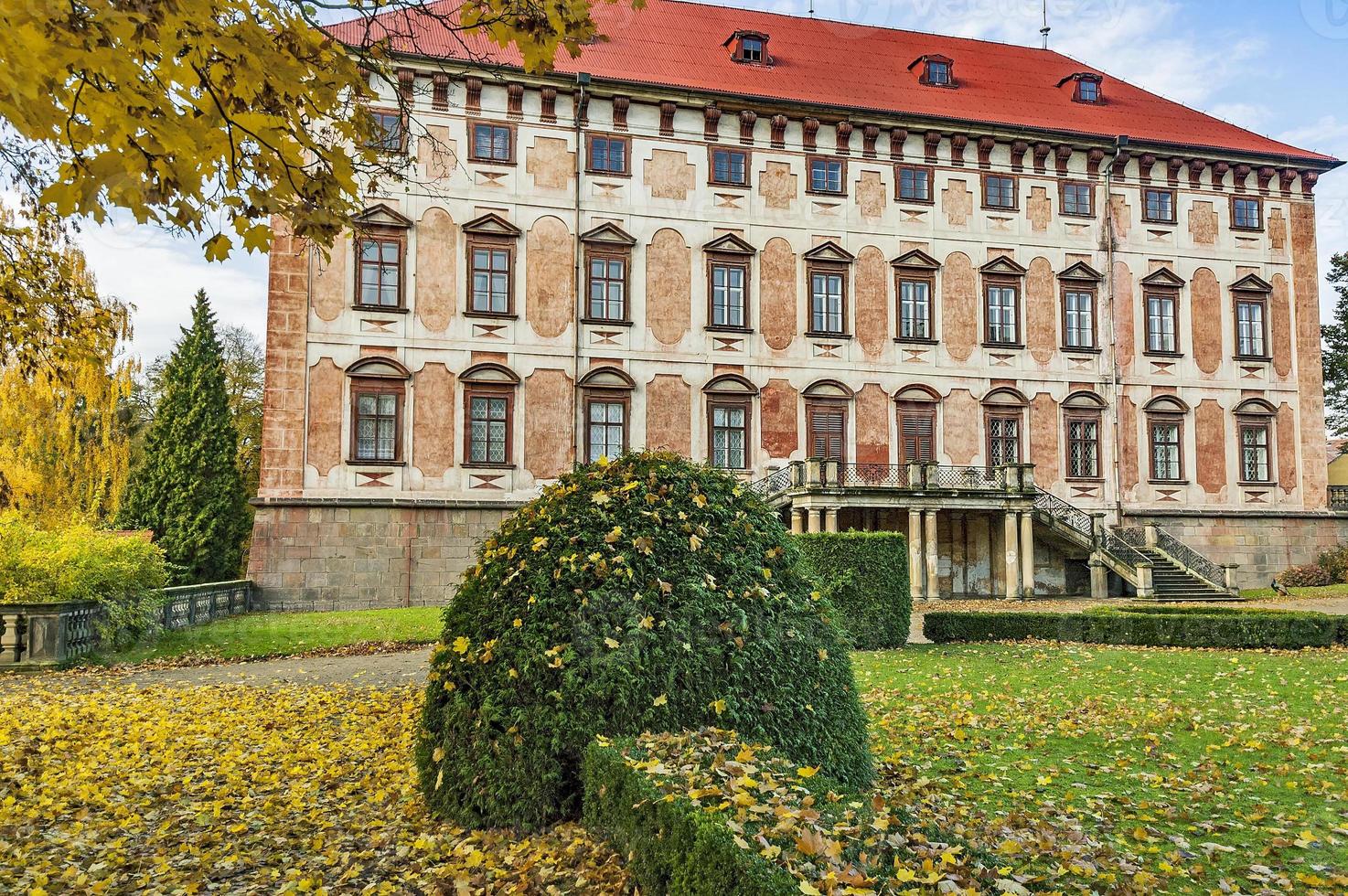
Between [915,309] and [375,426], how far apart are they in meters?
16.1

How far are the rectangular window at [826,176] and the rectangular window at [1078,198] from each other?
7.48 meters

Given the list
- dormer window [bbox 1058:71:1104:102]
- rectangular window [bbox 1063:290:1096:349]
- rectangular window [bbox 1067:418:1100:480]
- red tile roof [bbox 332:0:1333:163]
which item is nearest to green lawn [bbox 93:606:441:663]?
red tile roof [bbox 332:0:1333:163]

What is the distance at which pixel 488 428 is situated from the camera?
2603cm

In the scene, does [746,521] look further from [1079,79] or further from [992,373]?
[1079,79]

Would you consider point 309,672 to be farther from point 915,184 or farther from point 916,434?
point 915,184

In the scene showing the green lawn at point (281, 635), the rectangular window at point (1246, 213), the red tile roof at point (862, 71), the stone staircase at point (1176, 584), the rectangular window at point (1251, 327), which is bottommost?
the green lawn at point (281, 635)

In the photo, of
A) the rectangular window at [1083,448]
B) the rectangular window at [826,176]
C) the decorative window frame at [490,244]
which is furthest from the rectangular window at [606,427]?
the rectangular window at [1083,448]

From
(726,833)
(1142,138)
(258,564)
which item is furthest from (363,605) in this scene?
(1142,138)

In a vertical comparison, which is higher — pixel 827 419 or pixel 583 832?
pixel 827 419

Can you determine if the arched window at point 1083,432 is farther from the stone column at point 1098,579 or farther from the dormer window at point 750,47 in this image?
the dormer window at point 750,47

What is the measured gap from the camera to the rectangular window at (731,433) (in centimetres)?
2739

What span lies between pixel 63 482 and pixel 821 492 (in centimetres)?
2326

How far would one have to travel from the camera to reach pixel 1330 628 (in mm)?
15172

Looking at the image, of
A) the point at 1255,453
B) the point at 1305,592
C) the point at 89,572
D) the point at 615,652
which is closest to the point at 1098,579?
the point at 1305,592
